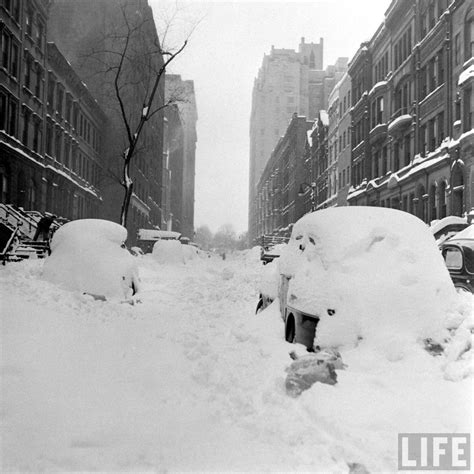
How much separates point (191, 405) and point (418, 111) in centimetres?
2825

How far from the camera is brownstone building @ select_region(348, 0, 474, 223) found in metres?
22.8

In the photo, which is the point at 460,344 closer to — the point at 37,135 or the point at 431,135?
the point at 431,135

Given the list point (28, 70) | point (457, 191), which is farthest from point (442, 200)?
point (28, 70)

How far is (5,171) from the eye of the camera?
1034 inches

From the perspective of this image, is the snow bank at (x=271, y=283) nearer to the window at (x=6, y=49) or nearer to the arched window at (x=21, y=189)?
the arched window at (x=21, y=189)

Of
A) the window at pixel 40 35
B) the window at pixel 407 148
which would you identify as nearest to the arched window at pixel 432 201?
the window at pixel 407 148

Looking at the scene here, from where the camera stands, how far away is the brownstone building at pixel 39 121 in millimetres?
26531

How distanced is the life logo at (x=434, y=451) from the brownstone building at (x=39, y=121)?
25938mm

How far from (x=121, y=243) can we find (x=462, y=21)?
20.2m

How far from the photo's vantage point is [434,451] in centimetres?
321

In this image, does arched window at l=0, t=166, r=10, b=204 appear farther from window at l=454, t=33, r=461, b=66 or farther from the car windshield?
the car windshield

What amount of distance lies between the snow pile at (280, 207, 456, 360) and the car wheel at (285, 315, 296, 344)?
0.85ft

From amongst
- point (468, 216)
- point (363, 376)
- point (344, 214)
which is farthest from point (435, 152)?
point (363, 376)

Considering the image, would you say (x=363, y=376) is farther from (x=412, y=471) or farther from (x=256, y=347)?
(x=256, y=347)
